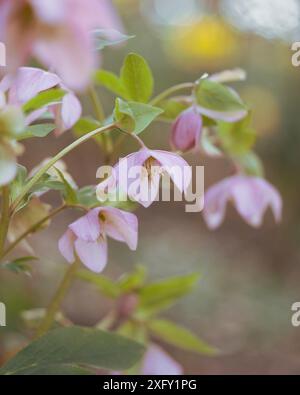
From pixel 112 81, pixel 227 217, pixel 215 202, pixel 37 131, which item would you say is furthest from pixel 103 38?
pixel 227 217

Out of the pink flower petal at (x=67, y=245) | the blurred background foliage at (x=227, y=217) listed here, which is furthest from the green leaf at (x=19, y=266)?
the blurred background foliage at (x=227, y=217)

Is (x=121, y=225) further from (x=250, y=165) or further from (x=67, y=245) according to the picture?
(x=250, y=165)

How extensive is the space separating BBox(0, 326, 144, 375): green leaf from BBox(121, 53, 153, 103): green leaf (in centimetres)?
20

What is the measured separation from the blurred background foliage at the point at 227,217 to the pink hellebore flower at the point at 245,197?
996 millimetres

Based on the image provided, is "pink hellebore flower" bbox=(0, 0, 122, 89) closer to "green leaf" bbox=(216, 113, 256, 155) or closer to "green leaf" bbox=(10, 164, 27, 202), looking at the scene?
"green leaf" bbox=(10, 164, 27, 202)

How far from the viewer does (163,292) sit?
698mm

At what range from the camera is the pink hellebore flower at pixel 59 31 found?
265 millimetres

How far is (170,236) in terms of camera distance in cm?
260

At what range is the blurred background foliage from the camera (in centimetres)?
185

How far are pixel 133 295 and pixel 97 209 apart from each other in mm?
232

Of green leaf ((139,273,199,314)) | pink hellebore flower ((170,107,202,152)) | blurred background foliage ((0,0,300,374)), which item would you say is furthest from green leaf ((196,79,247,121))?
blurred background foliage ((0,0,300,374))

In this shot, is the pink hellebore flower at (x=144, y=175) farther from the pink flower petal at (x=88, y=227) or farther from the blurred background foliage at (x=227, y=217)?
the blurred background foliage at (x=227, y=217)

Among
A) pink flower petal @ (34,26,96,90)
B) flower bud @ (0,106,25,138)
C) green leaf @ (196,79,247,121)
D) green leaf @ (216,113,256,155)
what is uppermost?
green leaf @ (216,113,256,155)

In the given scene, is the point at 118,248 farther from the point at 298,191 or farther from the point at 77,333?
the point at 77,333
